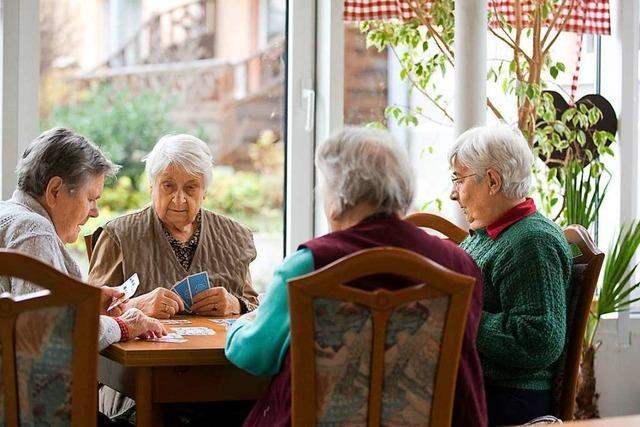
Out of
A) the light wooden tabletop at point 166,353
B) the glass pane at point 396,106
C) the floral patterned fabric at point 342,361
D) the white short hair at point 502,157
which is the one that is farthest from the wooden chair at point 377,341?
the glass pane at point 396,106

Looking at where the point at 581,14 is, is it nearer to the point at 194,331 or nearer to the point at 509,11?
the point at 509,11

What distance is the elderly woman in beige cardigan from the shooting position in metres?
3.28

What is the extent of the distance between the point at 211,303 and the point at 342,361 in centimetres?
108

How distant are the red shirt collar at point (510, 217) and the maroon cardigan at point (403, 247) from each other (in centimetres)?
43

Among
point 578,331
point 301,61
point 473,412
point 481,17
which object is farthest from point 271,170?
point 473,412

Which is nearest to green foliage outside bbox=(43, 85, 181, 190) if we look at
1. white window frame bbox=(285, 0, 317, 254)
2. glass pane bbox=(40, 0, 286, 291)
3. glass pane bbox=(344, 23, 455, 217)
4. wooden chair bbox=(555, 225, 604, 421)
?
glass pane bbox=(40, 0, 286, 291)

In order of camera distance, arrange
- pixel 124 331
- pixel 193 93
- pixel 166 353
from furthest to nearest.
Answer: pixel 193 93 < pixel 124 331 < pixel 166 353

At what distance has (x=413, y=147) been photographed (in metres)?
4.61

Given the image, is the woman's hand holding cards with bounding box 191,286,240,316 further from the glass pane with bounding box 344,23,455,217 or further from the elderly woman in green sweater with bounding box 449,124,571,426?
the glass pane with bounding box 344,23,455,217

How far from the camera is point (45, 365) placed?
2.17 meters

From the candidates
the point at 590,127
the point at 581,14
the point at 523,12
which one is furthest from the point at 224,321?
the point at 581,14

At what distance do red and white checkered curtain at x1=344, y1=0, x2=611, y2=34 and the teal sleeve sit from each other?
2186 mm

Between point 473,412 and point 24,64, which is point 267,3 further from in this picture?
point 473,412

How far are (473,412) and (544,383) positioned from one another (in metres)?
0.53
